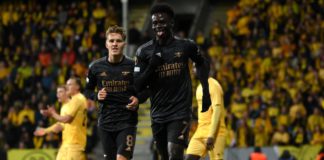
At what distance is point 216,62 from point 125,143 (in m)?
15.6

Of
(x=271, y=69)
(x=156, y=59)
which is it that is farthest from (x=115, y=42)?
(x=271, y=69)

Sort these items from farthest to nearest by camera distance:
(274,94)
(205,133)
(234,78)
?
(234,78) < (274,94) < (205,133)

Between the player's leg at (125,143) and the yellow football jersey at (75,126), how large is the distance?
2575 millimetres

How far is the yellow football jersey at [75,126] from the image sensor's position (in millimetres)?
13766

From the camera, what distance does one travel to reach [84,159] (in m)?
13.9

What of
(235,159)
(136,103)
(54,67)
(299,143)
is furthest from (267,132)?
(136,103)

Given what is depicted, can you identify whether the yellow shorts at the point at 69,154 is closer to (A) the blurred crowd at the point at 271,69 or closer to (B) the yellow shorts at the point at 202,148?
(B) the yellow shorts at the point at 202,148

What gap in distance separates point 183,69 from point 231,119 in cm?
1231

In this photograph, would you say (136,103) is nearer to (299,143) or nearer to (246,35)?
(299,143)

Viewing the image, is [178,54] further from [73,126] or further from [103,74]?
[73,126]

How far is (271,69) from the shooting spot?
25.7 meters

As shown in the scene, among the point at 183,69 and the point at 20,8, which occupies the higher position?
the point at 20,8

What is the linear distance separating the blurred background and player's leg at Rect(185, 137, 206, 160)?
7.32 m

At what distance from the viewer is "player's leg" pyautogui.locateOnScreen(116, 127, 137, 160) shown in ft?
36.4
